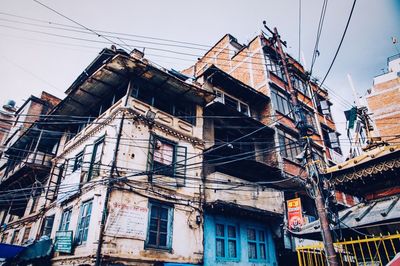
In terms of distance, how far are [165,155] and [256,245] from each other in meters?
7.32

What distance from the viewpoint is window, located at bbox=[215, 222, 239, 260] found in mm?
12789

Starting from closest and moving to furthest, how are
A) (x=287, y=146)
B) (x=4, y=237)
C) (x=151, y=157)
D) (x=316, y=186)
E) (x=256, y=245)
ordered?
(x=316, y=186)
(x=151, y=157)
(x=256, y=245)
(x=287, y=146)
(x=4, y=237)

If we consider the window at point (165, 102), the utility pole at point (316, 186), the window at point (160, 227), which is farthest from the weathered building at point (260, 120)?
the utility pole at point (316, 186)

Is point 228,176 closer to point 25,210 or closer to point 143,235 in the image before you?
point 143,235

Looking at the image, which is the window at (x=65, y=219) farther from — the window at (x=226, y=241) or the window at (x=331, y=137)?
the window at (x=331, y=137)

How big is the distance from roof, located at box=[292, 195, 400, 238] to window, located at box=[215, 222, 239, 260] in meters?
5.89

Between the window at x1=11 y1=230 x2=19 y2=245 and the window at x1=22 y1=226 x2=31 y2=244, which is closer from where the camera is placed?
the window at x1=22 y1=226 x2=31 y2=244

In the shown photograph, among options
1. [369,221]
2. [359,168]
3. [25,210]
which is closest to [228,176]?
[359,168]

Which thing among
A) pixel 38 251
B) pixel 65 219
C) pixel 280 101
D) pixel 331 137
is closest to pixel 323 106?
pixel 331 137

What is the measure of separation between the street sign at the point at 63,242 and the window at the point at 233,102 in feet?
41.1

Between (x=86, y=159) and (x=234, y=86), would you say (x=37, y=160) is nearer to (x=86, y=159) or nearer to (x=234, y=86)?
(x=86, y=159)

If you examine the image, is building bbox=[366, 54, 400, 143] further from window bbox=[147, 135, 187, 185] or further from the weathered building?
window bbox=[147, 135, 187, 185]

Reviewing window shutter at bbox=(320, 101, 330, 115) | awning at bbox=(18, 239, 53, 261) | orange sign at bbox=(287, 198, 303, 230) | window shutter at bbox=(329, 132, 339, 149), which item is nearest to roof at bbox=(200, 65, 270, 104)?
orange sign at bbox=(287, 198, 303, 230)

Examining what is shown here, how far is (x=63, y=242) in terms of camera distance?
11.1 metres
